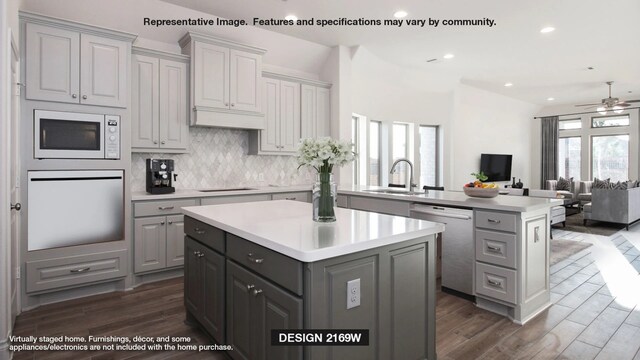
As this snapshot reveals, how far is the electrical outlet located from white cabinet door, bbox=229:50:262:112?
319cm

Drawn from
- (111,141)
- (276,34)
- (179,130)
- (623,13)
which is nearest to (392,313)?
(111,141)

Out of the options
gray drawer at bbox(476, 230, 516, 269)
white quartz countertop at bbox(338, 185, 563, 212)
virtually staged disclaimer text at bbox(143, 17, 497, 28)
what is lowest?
gray drawer at bbox(476, 230, 516, 269)

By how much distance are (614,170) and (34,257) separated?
12378 millimetres

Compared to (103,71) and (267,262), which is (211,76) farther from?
(267,262)

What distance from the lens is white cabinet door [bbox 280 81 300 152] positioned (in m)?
4.81

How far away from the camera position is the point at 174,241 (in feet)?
11.8

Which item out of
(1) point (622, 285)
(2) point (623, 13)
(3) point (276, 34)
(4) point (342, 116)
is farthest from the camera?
(4) point (342, 116)

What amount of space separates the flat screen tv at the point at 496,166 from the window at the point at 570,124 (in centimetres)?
224

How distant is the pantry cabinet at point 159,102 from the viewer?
360cm

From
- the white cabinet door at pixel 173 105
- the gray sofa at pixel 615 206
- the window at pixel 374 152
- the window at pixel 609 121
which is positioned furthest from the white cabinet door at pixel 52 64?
the window at pixel 609 121

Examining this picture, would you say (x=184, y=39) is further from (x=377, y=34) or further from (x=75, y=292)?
(x=75, y=292)

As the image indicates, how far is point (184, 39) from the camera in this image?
394 cm

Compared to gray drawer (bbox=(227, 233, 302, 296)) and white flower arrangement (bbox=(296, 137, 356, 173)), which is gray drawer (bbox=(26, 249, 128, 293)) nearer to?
gray drawer (bbox=(227, 233, 302, 296))

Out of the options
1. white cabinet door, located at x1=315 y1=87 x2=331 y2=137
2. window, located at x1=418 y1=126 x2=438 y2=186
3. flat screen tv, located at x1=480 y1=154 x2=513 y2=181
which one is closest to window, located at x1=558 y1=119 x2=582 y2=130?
flat screen tv, located at x1=480 y1=154 x2=513 y2=181
